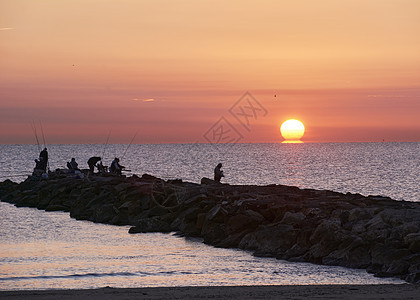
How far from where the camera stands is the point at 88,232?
25.3 meters

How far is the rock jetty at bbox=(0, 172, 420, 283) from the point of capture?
17656 mm

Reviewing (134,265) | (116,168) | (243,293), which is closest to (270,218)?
(134,265)

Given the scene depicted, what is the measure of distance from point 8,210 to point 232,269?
1996cm

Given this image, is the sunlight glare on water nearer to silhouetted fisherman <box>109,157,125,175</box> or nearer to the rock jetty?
the rock jetty

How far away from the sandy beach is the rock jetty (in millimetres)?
2485

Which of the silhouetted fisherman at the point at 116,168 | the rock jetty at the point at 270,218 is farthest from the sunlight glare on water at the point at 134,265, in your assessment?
the silhouetted fisherman at the point at 116,168

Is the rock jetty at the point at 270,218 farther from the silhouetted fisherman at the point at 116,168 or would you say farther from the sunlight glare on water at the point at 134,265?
the silhouetted fisherman at the point at 116,168

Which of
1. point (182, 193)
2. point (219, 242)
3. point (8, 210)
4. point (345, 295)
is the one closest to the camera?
point (345, 295)

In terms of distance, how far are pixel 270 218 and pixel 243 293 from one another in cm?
951

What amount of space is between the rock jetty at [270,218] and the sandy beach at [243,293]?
8.15 ft

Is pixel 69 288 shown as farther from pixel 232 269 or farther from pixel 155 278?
pixel 232 269

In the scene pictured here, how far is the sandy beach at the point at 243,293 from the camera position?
12.7 meters

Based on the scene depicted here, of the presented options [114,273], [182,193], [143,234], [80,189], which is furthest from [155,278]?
[80,189]

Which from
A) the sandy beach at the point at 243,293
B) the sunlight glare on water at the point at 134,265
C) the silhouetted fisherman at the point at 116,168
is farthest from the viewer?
the silhouetted fisherman at the point at 116,168
